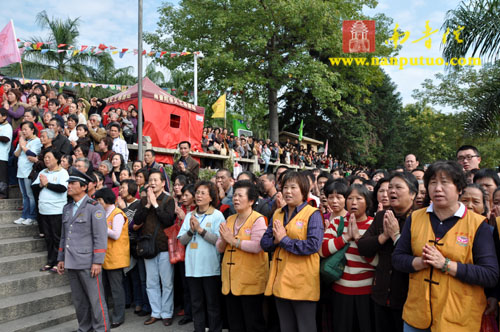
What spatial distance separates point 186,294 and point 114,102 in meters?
9.19

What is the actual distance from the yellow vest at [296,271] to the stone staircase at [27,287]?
3.03 m

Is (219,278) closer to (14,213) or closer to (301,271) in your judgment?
(301,271)

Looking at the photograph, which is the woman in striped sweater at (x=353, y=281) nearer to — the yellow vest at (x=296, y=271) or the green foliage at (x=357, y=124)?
the yellow vest at (x=296, y=271)

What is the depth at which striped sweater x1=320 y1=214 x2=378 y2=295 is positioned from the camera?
3.31 metres

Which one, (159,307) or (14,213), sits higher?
(14,213)

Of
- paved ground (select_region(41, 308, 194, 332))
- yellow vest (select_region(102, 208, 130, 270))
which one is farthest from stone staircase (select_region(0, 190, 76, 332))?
yellow vest (select_region(102, 208, 130, 270))

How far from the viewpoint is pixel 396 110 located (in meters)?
32.2

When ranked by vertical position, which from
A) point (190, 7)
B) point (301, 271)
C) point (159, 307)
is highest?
point (190, 7)

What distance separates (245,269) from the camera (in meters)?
3.89

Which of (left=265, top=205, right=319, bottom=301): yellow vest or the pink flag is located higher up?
the pink flag

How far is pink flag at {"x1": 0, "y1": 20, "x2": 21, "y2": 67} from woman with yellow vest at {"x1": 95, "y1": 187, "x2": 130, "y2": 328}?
21.0 ft

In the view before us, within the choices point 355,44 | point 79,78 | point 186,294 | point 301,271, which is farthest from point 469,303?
point 79,78

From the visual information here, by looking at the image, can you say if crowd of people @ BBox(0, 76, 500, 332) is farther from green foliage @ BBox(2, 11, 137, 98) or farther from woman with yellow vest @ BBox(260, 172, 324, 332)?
green foliage @ BBox(2, 11, 137, 98)

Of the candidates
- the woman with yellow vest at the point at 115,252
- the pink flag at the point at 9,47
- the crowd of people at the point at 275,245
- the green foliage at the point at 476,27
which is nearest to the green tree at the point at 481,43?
the green foliage at the point at 476,27
